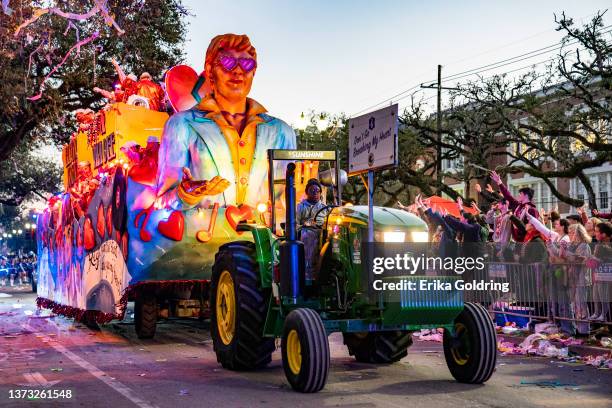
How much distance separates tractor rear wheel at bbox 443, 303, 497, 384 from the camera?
9.13 meters

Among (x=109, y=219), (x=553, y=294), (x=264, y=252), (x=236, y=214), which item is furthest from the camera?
(x=109, y=219)

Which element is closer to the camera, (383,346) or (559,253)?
(383,346)

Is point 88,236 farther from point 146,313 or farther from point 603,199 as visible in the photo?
point 603,199

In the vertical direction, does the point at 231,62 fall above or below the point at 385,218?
above

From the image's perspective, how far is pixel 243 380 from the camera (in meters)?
9.81

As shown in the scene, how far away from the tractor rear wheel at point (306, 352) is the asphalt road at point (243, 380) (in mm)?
136

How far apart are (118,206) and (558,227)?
7.14 m

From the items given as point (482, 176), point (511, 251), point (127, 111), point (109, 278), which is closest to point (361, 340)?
point (511, 251)

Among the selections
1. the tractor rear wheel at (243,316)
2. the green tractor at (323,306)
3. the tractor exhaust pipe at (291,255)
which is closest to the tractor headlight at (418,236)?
the green tractor at (323,306)

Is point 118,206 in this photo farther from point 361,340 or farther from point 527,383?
point 527,383

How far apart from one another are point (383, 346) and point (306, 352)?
2.58m

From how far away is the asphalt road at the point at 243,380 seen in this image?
27.6 ft

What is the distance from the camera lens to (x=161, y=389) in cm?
913

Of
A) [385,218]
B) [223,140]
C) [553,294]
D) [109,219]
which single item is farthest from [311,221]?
[109,219]
